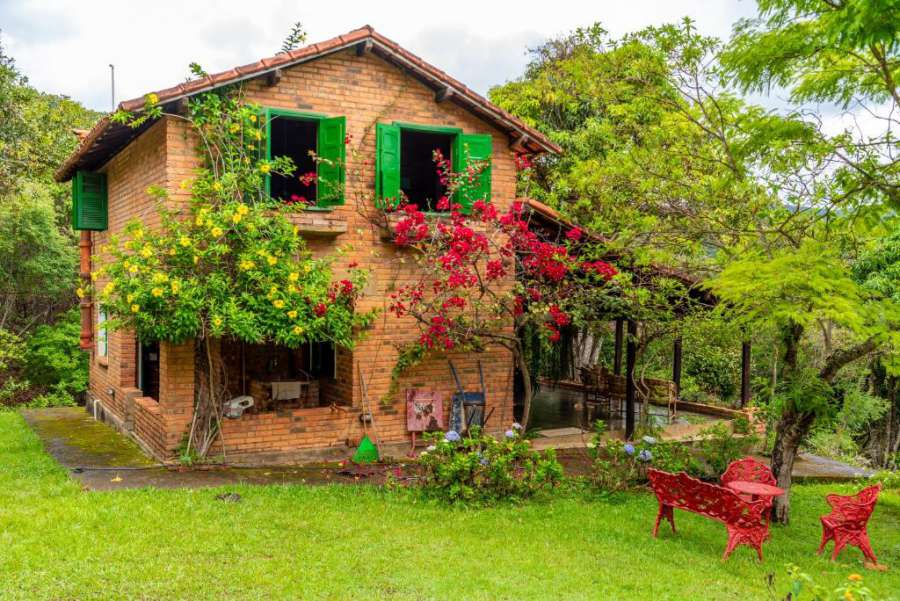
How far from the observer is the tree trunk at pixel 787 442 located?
28.8 ft

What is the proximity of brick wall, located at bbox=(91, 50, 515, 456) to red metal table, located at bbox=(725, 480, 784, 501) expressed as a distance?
4730 millimetres

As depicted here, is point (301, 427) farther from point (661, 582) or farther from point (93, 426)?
point (661, 582)

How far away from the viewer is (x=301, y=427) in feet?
36.3

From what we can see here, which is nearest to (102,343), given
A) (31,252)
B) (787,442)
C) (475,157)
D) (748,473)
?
(31,252)

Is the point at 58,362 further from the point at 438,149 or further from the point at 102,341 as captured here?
the point at 438,149

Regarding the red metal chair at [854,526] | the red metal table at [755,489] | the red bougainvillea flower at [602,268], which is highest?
the red bougainvillea flower at [602,268]

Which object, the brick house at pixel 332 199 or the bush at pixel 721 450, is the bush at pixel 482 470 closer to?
the brick house at pixel 332 199

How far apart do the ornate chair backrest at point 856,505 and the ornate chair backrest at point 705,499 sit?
904mm

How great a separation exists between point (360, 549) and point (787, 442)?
528 centimetres

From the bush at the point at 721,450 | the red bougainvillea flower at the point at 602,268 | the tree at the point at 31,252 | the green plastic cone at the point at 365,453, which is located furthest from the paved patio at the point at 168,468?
the tree at the point at 31,252

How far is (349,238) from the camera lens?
11.3 m

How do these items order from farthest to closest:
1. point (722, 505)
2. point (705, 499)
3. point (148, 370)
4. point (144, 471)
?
point (148, 370)
point (144, 471)
point (705, 499)
point (722, 505)

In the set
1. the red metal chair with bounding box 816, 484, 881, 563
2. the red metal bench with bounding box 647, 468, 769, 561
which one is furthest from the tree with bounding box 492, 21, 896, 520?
the red metal bench with bounding box 647, 468, 769, 561

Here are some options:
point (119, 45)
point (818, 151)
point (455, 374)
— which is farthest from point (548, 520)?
point (119, 45)
